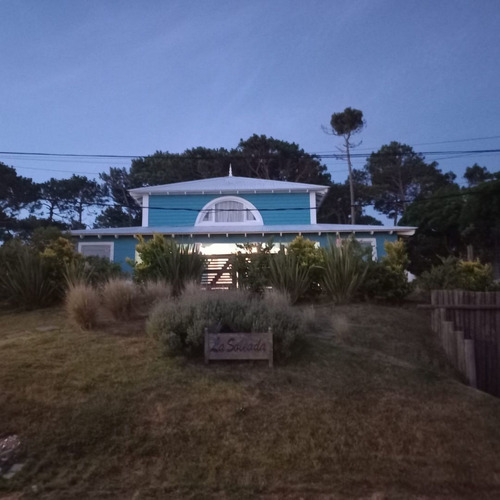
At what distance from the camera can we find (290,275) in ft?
39.3

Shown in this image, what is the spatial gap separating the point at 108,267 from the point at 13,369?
598 cm

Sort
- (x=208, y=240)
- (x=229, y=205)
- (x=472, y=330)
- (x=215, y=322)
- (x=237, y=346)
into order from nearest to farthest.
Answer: (x=237, y=346), (x=215, y=322), (x=472, y=330), (x=208, y=240), (x=229, y=205)

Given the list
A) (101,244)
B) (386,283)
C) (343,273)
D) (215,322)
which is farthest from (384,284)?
(101,244)

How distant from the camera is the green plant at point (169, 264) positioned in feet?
40.4

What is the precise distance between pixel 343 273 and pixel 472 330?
3.02 m

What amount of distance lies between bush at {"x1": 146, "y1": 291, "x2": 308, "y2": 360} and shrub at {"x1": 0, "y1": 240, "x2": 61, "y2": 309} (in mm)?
4540

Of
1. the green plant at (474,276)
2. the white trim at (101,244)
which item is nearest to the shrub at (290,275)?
the green plant at (474,276)

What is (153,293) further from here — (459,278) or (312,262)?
(459,278)

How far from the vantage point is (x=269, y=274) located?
12383 mm

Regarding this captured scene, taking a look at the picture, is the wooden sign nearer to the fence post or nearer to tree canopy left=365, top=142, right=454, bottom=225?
the fence post

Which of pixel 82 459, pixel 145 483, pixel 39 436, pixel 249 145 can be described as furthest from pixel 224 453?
pixel 249 145

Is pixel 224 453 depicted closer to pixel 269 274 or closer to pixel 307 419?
pixel 307 419

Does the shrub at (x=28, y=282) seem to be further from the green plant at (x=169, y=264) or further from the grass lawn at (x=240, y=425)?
the grass lawn at (x=240, y=425)

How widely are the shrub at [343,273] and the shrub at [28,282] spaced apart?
20.3ft
